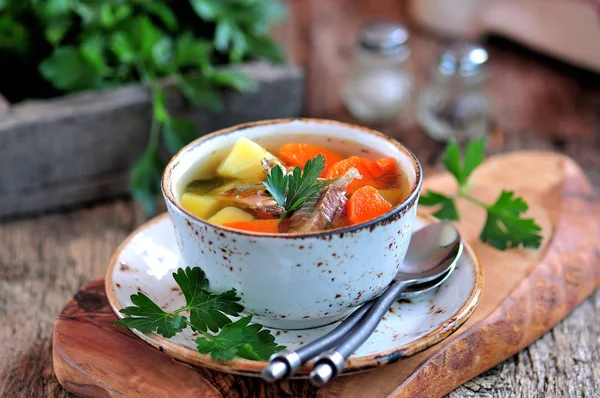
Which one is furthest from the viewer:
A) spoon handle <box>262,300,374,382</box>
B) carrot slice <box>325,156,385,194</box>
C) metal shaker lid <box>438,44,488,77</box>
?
metal shaker lid <box>438,44,488,77</box>

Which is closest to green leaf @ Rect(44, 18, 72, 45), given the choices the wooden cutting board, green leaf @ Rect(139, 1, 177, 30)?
green leaf @ Rect(139, 1, 177, 30)

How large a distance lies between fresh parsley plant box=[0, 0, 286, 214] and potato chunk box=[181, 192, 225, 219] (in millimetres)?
715

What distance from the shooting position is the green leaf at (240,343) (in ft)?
3.61

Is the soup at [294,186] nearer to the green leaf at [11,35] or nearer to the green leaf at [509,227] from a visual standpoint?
the green leaf at [509,227]

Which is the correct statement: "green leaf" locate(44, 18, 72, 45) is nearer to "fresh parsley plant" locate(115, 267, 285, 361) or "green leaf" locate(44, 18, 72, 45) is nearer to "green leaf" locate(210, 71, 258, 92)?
"green leaf" locate(210, 71, 258, 92)

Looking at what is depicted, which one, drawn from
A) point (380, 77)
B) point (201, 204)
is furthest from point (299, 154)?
point (380, 77)

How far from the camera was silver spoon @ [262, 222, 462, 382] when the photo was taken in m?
1.04

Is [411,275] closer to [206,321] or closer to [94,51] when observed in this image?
[206,321]

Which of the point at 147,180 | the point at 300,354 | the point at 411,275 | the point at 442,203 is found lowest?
the point at 147,180

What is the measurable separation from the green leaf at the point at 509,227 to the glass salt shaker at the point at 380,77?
1024mm

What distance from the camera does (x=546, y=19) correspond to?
289cm

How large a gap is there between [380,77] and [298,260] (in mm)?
1640

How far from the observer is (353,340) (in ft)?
3.66

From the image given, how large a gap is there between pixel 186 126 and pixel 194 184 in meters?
0.74
